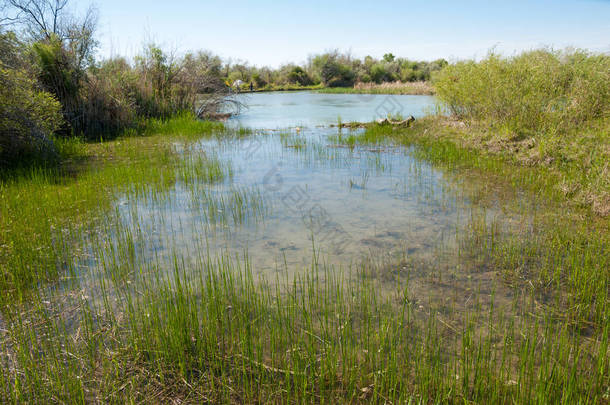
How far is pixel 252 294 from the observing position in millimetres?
3465

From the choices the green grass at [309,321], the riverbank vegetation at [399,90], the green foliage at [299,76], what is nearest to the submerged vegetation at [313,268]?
the green grass at [309,321]

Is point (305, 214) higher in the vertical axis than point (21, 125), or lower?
lower

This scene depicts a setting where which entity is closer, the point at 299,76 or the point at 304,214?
the point at 304,214

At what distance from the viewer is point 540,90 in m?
9.40

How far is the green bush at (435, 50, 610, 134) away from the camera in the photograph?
360 inches

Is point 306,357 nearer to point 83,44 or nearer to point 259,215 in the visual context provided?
point 259,215

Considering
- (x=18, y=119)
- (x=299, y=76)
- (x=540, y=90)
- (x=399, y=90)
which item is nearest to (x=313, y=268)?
(x=18, y=119)

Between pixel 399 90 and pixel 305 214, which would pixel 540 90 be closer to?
pixel 305 214

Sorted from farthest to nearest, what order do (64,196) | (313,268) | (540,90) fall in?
(540,90)
(64,196)
(313,268)

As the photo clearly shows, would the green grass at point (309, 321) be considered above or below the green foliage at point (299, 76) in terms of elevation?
below

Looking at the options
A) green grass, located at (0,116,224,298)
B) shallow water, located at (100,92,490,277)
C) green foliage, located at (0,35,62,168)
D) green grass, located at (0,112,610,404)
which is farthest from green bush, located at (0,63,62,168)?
shallow water, located at (100,92,490,277)

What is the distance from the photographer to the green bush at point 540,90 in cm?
914

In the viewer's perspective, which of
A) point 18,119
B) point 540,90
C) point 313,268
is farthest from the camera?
point 540,90

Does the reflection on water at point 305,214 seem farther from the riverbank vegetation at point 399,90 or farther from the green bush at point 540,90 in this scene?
the riverbank vegetation at point 399,90
